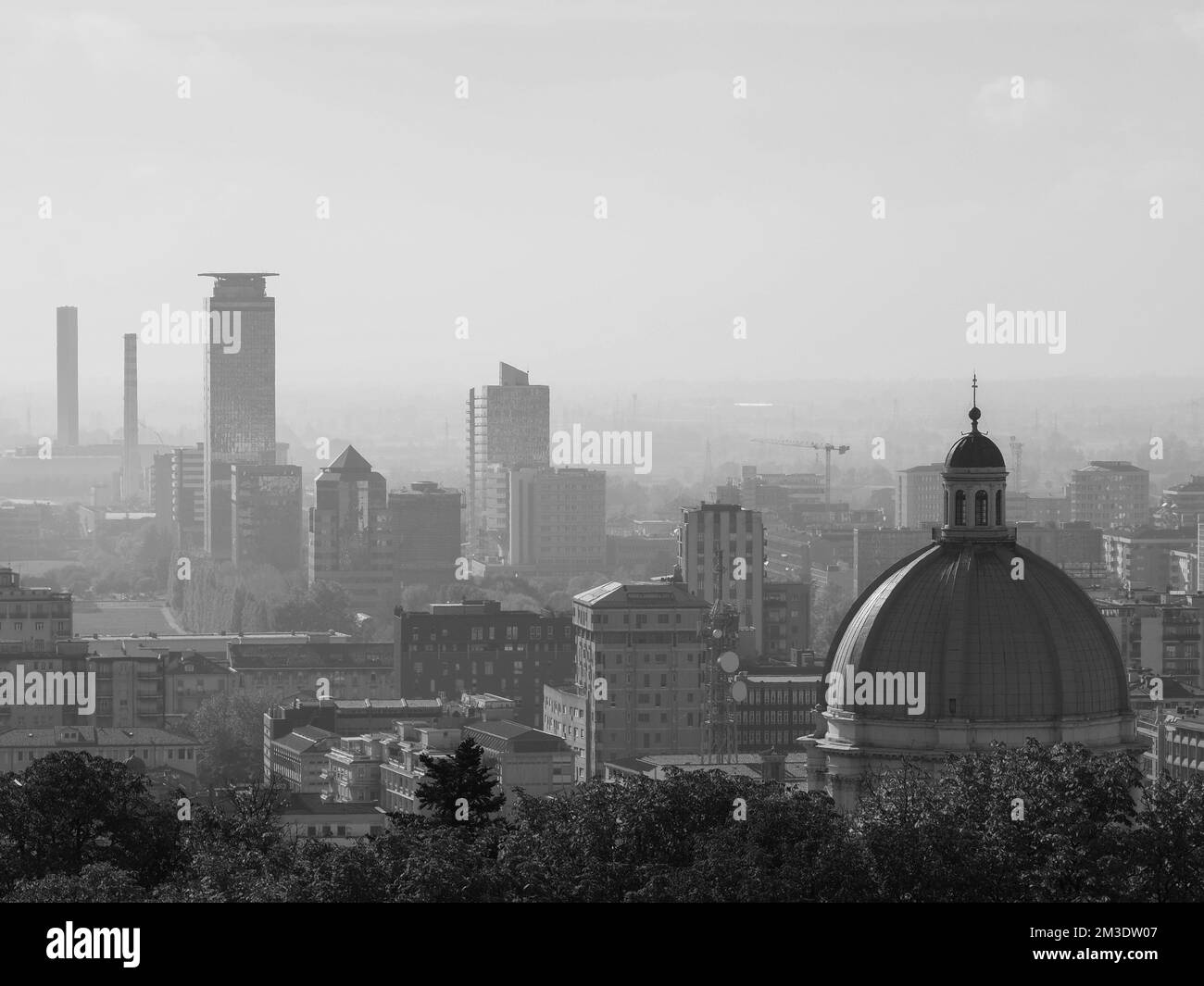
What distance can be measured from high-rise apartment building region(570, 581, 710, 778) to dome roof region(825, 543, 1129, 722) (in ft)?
137

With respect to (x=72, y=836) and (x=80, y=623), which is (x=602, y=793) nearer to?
(x=72, y=836)

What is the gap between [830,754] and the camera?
179 feet

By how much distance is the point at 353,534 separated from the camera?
18425 centimetres

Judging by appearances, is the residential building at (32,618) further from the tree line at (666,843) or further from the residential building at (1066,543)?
the tree line at (666,843)

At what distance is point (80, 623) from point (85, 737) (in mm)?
79408

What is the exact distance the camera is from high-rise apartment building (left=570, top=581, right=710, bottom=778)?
98000 millimetres

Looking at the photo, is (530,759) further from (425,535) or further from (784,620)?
(425,535)

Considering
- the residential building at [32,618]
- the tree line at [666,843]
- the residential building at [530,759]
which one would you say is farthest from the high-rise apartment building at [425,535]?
the tree line at [666,843]

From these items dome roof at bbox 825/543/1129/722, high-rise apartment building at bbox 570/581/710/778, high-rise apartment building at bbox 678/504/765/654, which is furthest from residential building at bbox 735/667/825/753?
dome roof at bbox 825/543/1129/722

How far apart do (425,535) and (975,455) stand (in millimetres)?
132277

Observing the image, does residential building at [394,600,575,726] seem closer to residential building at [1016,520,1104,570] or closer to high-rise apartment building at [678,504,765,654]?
high-rise apartment building at [678,504,765,654]

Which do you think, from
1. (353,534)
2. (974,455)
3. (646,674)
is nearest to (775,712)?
(646,674)
